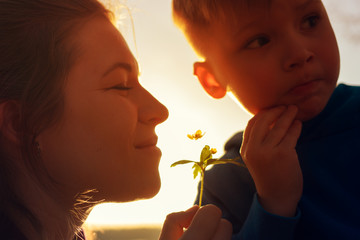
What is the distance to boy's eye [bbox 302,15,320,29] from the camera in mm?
1546

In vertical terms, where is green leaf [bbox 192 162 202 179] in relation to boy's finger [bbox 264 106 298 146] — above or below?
below

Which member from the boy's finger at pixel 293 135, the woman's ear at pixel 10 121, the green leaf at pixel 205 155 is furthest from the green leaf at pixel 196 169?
the woman's ear at pixel 10 121

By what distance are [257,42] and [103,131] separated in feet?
2.72

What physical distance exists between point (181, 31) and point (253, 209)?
1.15 metres

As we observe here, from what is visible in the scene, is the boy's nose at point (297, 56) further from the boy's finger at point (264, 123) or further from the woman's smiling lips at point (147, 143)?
the woman's smiling lips at point (147, 143)

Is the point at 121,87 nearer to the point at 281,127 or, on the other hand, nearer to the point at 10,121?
the point at 10,121

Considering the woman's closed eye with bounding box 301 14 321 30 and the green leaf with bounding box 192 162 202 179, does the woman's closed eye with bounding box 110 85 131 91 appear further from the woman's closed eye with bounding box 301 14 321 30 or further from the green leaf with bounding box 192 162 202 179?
the woman's closed eye with bounding box 301 14 321 30

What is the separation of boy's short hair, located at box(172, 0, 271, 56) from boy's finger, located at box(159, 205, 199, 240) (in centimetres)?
92

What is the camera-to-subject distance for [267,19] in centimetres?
148

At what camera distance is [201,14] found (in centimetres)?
176

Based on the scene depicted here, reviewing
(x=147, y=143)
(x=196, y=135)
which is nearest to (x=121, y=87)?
(x=147, y=143)

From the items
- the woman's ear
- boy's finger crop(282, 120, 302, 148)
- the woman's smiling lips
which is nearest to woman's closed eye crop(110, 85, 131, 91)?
the woman's smiling lips

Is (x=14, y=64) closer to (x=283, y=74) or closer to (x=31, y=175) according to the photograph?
(x=31, y=175)

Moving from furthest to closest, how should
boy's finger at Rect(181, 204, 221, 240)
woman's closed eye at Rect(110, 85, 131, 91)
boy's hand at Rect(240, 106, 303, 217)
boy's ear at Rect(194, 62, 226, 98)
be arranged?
boy's ear at Rect(194, 62, 226, 98) → woman's closed eye at Rect(110, 85, 131, 91) → boy's hand at Rect(240, 106, 303, 217) → boy's finger at Rect(181, 204, 221, 240)
